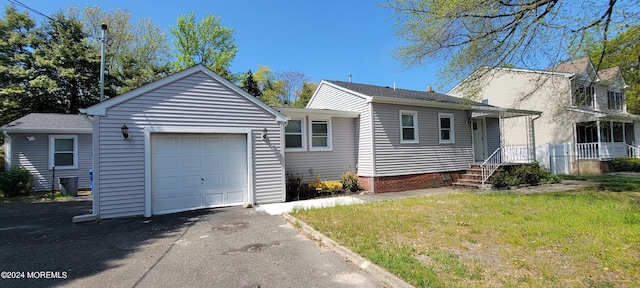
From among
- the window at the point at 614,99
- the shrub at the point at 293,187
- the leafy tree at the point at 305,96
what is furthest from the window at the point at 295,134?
the window at the point at 614,99

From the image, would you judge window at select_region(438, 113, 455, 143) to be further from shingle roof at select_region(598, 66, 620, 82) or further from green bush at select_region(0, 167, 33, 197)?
green bush at select_region(0, 167, 33, 197)

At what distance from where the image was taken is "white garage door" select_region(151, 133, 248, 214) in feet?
26.2

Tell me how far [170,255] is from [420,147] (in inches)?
412

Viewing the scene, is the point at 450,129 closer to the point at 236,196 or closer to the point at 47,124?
the point at 236,196

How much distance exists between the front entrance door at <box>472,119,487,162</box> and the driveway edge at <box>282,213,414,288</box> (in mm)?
12483

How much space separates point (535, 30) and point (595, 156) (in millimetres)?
15020

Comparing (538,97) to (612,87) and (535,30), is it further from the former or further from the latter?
(535,30)

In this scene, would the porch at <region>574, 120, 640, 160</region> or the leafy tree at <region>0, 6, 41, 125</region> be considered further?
the leafy tree at <region>0, 6, 41, 125</region>

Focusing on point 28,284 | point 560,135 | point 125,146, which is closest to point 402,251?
point 28,284

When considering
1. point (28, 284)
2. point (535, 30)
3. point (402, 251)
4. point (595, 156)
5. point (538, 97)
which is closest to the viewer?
point (28, 284)

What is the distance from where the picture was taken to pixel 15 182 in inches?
467

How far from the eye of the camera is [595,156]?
17391mm

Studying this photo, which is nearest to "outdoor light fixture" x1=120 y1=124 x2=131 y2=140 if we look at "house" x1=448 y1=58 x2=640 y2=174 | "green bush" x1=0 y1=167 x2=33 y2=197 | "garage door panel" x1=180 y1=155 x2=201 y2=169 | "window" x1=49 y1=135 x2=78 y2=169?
"garage door panel" x1=180 y1=155 x2=201 y2=169

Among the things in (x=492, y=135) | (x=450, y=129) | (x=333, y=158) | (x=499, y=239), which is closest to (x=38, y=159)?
(x=333, y=158)
